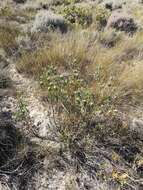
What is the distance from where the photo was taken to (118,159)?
3.11m

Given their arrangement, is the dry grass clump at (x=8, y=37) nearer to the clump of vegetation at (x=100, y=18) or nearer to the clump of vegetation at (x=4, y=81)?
the clump of vegetation at (x=4, y=81)

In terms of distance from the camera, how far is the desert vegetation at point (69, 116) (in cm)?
297

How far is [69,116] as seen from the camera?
332 cm

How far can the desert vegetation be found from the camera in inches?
117

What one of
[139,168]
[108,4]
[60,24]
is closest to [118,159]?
[139,168]

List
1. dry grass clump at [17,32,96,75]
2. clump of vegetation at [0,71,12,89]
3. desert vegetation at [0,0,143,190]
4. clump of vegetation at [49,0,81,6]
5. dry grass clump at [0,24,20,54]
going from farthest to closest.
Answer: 1. clump of vegetation at [49,0,81,6]
2. dry grass clump at [0,24,20,54]
3. dry grass clump at [17,32,96,75]
4. clump of vegetation at [0,71,12,89]
5. desert vegetation at [0,0,143,190]

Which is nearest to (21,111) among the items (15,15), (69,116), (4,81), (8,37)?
(69,116)

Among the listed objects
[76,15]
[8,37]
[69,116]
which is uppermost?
[8,37]

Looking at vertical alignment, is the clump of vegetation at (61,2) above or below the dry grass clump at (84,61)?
below

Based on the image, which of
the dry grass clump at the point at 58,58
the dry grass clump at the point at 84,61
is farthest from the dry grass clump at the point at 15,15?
the dry grass clump at the point at 58,58

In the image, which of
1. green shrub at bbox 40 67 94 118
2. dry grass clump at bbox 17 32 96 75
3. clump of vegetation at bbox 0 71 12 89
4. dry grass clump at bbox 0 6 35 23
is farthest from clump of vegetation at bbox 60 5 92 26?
green shrub at bbox 40 67 94 118

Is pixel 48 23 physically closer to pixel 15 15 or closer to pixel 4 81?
pixel 15 15

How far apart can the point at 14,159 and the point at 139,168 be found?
4.07ft

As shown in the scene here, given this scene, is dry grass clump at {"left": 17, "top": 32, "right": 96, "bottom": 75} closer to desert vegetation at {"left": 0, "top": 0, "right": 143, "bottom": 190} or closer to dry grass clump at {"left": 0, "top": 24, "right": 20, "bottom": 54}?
desert vegetation at {"left": 0, "top": 0, "right": 143, "bottom": 190}
